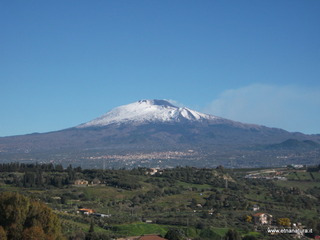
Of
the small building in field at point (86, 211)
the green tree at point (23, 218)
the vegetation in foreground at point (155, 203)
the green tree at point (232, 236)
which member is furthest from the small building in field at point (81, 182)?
the green tree at point (23, 218)

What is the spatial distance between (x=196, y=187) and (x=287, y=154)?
343 feet

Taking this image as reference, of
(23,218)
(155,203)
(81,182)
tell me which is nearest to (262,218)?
(155,203)

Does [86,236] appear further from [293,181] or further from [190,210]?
[293,181]

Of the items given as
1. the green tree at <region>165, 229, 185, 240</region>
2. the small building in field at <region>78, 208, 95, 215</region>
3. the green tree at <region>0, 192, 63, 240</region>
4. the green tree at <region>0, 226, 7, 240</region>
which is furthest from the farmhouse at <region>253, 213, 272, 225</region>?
the green tree at <region>0, 226, 7, 240</region>

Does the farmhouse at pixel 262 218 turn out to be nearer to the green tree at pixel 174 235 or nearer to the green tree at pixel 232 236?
the green tree at pixel 232 236

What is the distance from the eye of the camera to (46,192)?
71062 millimetres

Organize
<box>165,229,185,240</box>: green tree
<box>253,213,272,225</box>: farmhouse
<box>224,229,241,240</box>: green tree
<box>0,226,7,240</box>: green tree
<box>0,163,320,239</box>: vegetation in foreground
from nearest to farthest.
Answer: <box>0,226,7,240</box>: green tree → <box>0,163,320,239</box>: vegetation in foreground → <box>165,229,185,240</box>: green tree → <box>224,229,241,240</box>: green tree → <box>253,213,272,225</box>: farmhouse

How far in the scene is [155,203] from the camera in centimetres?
7138

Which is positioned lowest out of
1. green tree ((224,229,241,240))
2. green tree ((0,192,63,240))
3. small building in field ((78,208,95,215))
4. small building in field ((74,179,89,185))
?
green tree ((224,229,241,240))

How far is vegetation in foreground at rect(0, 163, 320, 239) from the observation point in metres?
47.2

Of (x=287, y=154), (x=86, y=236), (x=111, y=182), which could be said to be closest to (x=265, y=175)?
(x=111, y=182)

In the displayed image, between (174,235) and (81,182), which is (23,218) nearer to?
(174,235)

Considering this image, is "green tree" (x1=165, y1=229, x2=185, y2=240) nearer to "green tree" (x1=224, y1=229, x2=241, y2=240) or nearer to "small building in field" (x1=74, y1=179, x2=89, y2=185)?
"green tree" (x1=224, y1=229, x2=241, y2=240)

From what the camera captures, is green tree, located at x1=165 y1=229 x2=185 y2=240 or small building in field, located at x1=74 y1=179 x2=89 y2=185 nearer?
green tree, located at x1=165 y1=229 x2=185 y2=240
